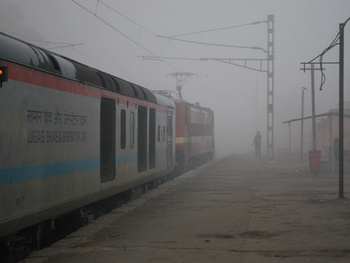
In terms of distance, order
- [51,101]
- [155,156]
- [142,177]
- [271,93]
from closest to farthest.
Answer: [51,101]
[142,177]
[155,156]
[271,93]

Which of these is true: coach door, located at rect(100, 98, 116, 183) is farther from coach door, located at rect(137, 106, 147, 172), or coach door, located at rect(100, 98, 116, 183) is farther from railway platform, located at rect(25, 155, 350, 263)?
coach door, located at rect(137, 106, 147, 172)

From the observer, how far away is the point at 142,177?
541 inches

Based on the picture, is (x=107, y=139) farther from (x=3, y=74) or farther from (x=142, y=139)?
(x=3, y=74)

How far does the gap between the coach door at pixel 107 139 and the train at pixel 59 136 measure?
0.02 m

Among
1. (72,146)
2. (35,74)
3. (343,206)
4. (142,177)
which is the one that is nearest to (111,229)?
(72,146)

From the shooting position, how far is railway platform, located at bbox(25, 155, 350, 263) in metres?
7.23

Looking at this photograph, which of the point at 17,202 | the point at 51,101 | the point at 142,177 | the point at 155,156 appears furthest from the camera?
the point at 155,156

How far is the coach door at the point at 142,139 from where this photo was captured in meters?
13.3

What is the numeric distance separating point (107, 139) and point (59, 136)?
2655 mm

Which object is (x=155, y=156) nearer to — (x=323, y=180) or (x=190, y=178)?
(x=190, y=178)

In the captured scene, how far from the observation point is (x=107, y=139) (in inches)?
423

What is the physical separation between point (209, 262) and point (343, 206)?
6336 mm

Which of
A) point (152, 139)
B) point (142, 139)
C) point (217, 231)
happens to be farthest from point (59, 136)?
point (152, 139)

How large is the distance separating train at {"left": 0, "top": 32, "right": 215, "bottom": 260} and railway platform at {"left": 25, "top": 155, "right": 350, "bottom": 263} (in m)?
0.62
